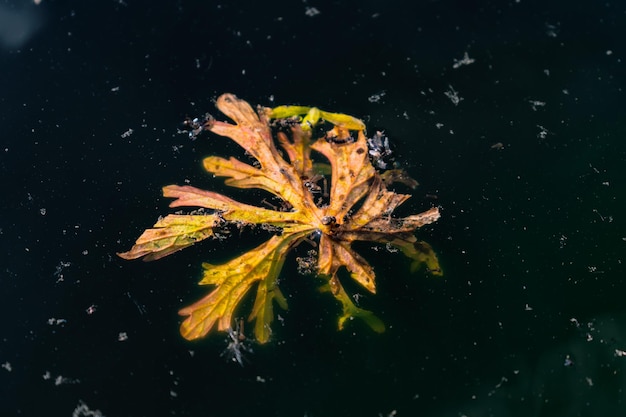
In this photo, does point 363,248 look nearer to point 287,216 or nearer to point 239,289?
point 287,216

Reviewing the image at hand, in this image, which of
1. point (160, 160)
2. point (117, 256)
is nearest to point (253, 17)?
point (160, 160)

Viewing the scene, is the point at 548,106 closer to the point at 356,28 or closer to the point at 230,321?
the point at 356,28

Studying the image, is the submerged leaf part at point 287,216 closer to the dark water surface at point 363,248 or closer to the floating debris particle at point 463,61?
the dark water surface at point 363,248

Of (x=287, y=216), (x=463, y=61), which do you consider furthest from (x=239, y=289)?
(x=463, y=61)

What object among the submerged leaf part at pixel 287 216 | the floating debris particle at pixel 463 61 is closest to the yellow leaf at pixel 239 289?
the submerged leaf part at pixel 287 216

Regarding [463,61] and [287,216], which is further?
[463,61]

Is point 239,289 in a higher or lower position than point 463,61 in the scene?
lower
